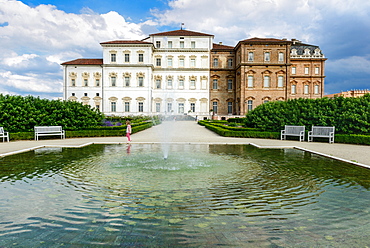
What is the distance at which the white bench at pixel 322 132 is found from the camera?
12363 millimetres

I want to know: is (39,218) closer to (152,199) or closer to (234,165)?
(152,199)

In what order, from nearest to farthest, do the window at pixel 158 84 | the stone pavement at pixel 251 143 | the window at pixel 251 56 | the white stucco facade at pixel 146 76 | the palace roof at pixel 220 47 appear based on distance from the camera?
1. the stone pavement at pixel 251 143
2. the window at pixel 251 56
3. the white stucco facade at pixel 146 76
4. the palace roof at pixel 220 47
5. the window at pixel 158 84

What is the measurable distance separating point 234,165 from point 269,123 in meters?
8.64

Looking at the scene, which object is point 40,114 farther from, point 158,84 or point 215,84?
point 215,84

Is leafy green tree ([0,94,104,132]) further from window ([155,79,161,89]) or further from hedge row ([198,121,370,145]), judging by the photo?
window ([155,79,161,89])

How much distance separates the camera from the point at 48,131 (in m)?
13.4

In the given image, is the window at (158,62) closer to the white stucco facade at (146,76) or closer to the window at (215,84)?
the white stucco facade at (146,76)

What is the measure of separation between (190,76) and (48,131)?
107 ft

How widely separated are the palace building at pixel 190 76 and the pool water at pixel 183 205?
34005 millimetres

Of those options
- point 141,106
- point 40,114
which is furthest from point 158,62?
point 40,114

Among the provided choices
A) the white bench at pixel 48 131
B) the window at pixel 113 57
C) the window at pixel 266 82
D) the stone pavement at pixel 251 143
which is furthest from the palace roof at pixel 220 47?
the white bench at pixel 48 131

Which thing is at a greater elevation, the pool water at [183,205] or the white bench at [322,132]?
the white bench at [322,132]

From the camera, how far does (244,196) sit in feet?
14.2

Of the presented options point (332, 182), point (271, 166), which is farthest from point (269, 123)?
point (332, 182)
